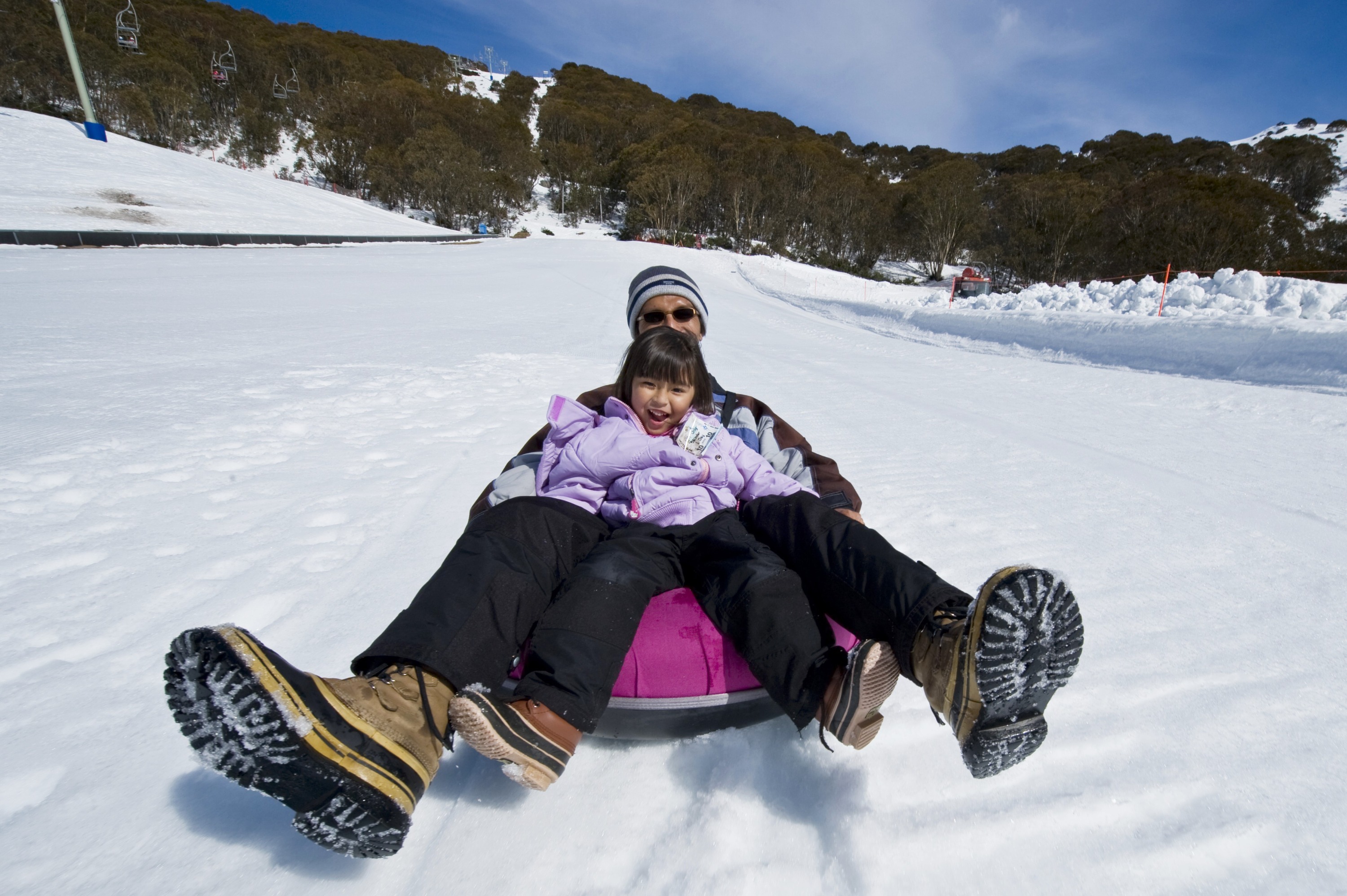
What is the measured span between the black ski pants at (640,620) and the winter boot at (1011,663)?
0.24 m

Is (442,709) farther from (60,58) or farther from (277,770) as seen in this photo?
(60,58)

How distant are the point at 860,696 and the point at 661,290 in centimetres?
198

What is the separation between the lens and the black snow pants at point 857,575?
47.4 inches

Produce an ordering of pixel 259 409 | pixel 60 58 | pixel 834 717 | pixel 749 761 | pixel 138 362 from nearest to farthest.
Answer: pixel 834 717, pixel 749 761, pixel 259 409, pixel 138 362, pixel 60 58

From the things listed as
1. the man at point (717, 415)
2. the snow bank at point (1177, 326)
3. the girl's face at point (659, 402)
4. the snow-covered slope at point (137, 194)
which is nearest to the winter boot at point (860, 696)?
the man at point (717, 415)

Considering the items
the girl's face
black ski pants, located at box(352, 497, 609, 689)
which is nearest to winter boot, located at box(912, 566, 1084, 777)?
black ski pants, located at box(352, 497, 609, 689)

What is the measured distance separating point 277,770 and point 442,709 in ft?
0.87

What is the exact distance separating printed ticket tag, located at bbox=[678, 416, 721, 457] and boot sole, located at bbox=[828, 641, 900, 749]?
87 cm

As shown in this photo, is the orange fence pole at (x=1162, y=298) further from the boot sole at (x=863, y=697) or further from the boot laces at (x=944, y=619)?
the boot sole at (x=863, y=697)

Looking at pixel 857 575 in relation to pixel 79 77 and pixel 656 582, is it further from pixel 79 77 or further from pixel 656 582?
pixel 79 77

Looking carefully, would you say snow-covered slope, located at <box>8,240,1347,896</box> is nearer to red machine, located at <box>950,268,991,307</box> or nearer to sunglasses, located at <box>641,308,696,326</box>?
sunglasses, located at <box>641,308,696,326</box>

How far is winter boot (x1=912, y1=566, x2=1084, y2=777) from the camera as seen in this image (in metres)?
1.02

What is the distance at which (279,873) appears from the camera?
1031 millimetres

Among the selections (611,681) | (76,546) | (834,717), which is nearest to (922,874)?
(834,717)
